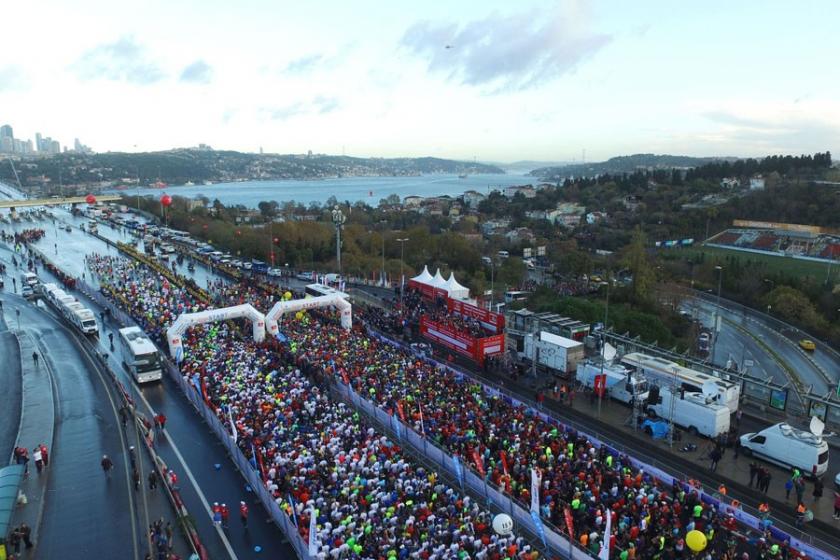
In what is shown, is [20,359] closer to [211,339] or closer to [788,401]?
[211,339]

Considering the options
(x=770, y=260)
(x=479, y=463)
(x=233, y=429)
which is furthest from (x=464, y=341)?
(x=770, y=260)

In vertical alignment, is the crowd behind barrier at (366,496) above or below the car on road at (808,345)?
above

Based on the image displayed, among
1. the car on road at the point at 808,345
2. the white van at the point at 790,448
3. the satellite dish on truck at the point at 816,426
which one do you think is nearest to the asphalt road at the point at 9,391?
the white van at the point at 790,448

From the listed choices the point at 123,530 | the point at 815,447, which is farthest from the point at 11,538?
the point at 815,447

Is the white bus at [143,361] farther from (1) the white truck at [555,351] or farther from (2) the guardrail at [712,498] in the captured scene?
(1) the white truck at [555,351]

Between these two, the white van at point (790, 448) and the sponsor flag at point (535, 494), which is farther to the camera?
the white van at point (790, 448)

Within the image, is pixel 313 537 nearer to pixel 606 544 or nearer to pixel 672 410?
pixel 606 544

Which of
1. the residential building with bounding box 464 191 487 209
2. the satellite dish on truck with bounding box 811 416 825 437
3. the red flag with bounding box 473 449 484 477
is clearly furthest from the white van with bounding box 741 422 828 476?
the residential building with bounding box 464 191 487 209
